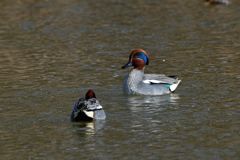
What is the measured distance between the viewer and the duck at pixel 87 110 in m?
10.5

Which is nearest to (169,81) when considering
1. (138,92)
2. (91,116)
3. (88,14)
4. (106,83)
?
(138,92)

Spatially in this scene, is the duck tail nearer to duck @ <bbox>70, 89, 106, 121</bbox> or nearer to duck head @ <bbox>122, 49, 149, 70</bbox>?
duck head @ <bbox>122, 49, 149, 70</bbox>

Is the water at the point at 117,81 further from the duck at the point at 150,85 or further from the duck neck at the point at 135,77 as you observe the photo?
the duck neck at the point at 135,77

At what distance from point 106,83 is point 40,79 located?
2153mm

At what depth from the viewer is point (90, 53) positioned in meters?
19.7

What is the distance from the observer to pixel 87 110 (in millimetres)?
10562

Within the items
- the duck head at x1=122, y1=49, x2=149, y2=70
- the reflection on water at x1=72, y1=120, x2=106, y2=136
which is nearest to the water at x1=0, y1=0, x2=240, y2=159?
the reflection on water at x1=72, y1=120, x2=106, y2=136

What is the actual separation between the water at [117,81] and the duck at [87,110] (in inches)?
5.9

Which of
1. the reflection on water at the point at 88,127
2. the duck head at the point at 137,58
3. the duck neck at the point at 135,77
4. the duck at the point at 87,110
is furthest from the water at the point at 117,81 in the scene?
the duck head at the point at 137,58

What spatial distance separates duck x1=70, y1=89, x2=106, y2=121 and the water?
15cm

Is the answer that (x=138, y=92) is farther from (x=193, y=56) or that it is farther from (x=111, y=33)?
(x=111, y=33)

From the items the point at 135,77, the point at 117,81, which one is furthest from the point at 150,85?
the point at 117,81

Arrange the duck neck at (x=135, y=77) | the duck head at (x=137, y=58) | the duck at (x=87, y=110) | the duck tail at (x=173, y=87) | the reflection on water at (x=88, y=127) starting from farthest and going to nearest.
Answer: the duck head at (x=137, y=58) < the duck neck at (x=135, y=77) < the duck tail at (x=173, y=87) < the duck at (x=87, y=110) < the reflection on water at (x=88, y=127)

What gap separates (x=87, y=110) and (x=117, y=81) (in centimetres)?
485
